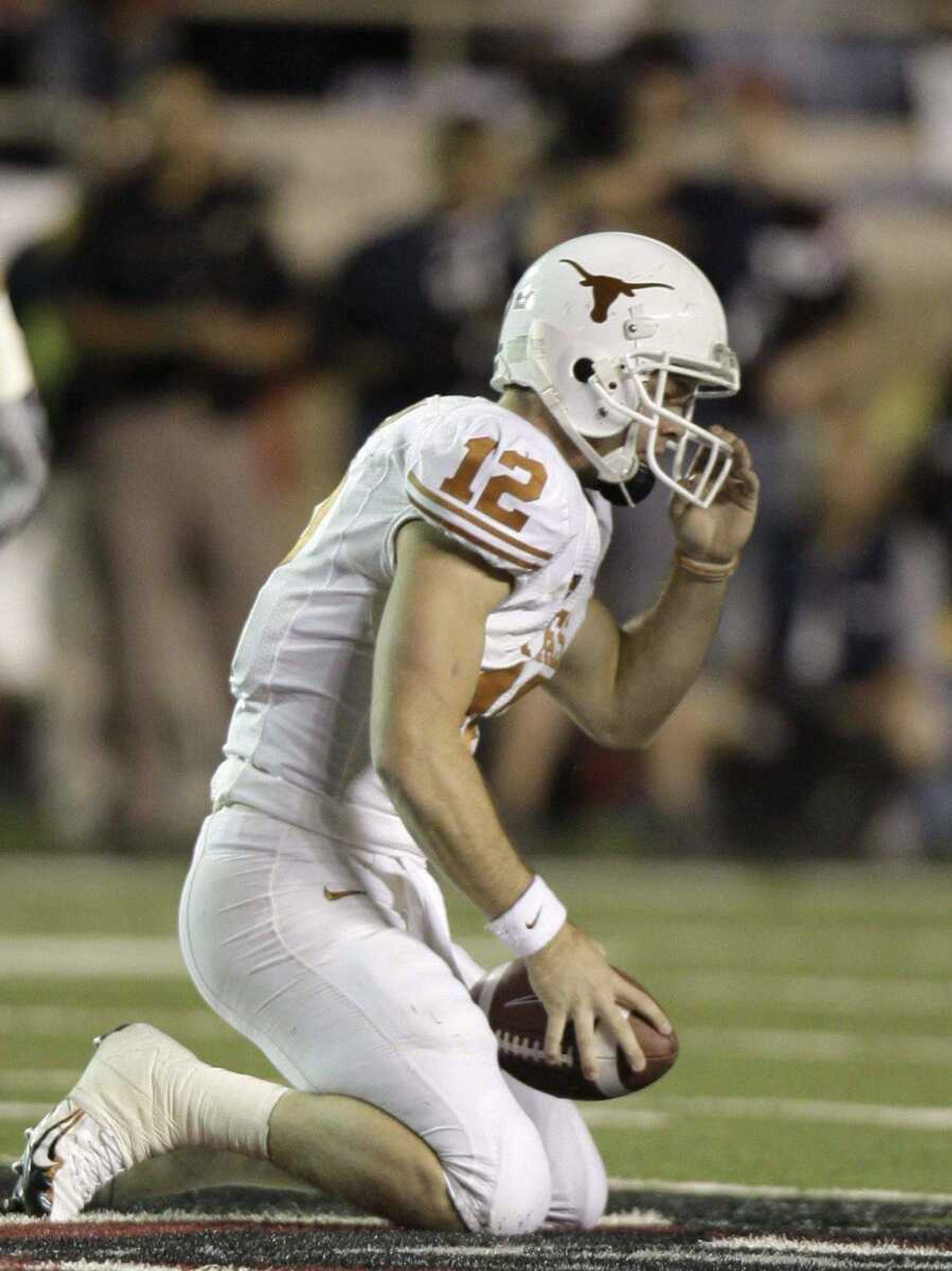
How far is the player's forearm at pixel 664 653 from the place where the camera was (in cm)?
363

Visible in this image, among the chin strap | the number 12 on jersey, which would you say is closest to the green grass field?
the chin strap

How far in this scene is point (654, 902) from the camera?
7281 millimetres

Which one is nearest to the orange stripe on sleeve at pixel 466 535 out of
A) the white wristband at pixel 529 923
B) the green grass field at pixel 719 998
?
the white wristband at pixel 529 923

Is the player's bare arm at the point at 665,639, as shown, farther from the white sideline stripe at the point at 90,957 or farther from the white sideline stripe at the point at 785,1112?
the white sideline stripe at the point at 90,957

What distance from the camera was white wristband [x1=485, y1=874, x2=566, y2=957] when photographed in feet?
10.1

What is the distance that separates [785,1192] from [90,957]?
9.50 feet

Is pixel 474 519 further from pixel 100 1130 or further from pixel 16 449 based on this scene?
pixel 16 449

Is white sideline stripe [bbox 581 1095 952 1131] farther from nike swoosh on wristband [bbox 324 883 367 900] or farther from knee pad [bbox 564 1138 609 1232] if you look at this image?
nike swoosh on wristband [bbox 324 883 367 900]

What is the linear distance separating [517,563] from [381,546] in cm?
23

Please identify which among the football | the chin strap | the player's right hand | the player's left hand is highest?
the chin strap

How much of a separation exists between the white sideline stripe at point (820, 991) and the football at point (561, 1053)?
2463 mm

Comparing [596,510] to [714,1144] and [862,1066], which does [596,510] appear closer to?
[714,1144]

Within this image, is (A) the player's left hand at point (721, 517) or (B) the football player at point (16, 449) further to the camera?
(B) the football player at point (16, 449)

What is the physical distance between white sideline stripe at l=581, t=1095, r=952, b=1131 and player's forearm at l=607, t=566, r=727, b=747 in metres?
0.95
